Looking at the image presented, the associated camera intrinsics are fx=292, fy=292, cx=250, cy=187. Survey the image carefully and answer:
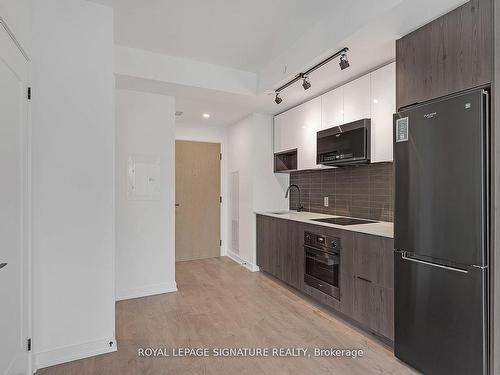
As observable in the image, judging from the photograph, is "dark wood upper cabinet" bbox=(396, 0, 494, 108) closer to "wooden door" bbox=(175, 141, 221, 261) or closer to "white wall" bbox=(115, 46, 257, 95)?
"white wall" bbox=(115, 46, 257, 95)

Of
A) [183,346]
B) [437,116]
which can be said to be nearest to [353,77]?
[437,116]

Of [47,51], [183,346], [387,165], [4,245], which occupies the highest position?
[47,51]

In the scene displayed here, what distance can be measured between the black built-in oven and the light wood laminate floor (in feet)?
0.89

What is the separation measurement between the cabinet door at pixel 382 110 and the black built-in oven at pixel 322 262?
0.89 m

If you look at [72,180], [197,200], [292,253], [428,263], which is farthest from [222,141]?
[428,263]

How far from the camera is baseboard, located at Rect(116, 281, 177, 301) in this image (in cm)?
324

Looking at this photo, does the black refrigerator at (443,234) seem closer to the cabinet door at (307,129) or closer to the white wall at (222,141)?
the cabinet door at (307,129)

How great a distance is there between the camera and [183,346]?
2.29 metres

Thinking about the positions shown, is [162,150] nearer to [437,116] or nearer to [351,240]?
[351,240]

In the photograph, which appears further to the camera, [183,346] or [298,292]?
[298,292]

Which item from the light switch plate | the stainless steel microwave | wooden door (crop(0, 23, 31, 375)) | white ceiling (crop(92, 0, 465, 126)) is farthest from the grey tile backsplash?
wooden door (crop(0, 23, 31, 375))

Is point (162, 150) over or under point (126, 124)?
under

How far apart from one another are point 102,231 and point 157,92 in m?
1.83

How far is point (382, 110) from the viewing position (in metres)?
2.56
